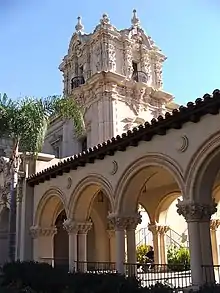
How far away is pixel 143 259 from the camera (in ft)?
72.7

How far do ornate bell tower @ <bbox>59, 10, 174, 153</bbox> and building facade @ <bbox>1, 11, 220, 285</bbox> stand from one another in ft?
0.25

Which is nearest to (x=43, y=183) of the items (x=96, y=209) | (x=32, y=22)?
(x=96, y=209)

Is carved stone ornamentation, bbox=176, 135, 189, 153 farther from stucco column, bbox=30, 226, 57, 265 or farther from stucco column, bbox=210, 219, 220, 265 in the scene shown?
stucco column, bbox=30, 226, 57, 265

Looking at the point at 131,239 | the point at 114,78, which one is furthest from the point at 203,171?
the point at 114,78

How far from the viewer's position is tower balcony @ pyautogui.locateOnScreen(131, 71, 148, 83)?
2936 centimetres

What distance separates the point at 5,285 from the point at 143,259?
1056cm

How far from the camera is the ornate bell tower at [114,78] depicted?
2706 centimetres

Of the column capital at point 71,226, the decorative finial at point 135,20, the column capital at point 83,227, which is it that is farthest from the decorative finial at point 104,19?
the column capital at point 71,226

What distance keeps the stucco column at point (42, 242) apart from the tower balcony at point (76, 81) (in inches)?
604

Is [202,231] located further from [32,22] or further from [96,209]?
[96,209]

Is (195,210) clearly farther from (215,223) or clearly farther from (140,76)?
(140,76)

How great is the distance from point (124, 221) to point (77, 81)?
63.8 ft

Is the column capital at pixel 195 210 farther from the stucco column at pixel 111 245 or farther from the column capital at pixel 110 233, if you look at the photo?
the stucco column at pixel 111 245

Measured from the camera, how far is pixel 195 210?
33.3 ft
